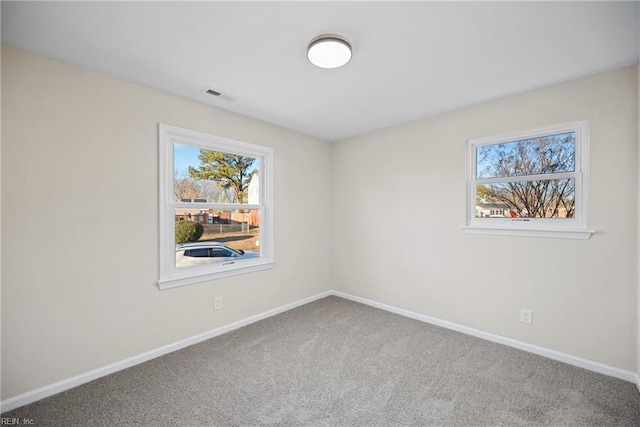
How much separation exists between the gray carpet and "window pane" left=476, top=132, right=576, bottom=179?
1.71m

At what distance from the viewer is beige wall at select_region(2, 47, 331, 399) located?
188cm

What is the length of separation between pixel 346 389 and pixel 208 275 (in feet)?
5.65

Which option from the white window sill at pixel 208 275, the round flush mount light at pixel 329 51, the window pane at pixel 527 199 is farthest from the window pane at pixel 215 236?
the window pane at pixel 527 199

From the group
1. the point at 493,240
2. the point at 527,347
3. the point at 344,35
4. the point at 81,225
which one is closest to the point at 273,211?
the point at 81,225

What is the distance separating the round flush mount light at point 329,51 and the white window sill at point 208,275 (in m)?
2.22

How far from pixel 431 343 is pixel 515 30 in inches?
104

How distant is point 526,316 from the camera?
8.59ft

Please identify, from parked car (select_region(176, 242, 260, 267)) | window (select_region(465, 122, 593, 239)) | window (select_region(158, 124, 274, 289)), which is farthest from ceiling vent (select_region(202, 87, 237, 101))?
window (select_region(465, 122, 593, 239))

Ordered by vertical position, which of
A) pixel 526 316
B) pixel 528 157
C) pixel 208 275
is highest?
pixel 528 157

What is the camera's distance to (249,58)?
6.68ft

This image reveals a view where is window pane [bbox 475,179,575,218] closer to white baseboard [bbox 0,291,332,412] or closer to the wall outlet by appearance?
the wall outlet

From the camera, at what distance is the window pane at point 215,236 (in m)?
2.81

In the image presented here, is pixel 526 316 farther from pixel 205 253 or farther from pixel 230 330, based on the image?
pixel 205 253

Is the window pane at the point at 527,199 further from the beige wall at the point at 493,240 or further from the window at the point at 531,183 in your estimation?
the beige wall at the point at 493,240
